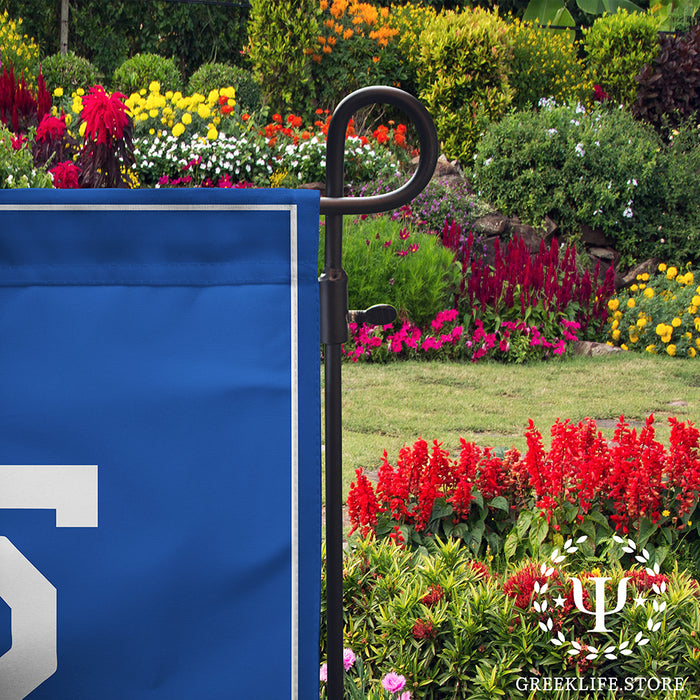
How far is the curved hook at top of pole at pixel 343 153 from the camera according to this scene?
1095mm

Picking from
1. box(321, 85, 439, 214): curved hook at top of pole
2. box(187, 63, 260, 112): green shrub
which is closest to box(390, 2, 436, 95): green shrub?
box(187, 63, 260, 112): green shrub

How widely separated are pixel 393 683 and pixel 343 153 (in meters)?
1.25

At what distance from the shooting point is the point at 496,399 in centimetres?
524

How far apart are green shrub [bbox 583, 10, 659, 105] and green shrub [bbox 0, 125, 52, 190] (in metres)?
10.0

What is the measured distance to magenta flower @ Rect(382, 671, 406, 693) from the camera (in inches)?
68.7

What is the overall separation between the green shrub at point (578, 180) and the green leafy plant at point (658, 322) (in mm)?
1681

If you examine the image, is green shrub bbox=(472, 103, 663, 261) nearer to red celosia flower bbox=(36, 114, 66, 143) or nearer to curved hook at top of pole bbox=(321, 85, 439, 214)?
red celosia flower bbox=(36, 114, 66, 143)

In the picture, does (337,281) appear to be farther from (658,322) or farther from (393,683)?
(658,322)

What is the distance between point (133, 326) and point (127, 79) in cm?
1248

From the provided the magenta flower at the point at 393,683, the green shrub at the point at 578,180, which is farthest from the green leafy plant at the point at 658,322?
the magenta flower at the point at 393,683

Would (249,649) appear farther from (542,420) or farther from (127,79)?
(127,79)

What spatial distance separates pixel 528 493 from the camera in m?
2.62

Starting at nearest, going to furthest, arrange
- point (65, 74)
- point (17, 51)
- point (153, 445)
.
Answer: point (153, 445), point (17, 51), point (65, 74)

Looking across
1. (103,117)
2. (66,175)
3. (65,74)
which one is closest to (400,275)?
(66,175)
